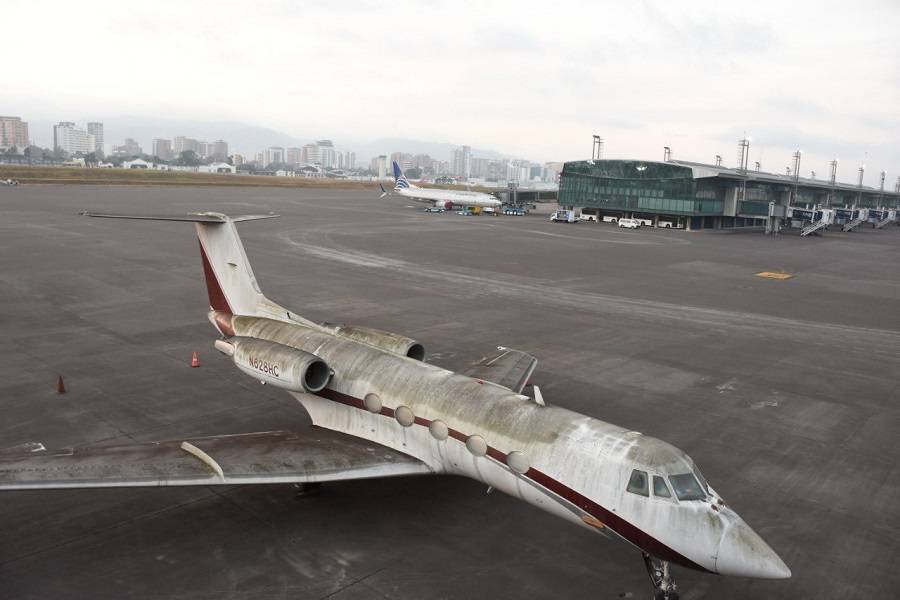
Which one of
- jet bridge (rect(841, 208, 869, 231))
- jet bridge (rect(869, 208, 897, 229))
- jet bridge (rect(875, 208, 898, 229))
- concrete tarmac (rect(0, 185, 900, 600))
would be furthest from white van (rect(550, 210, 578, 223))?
jet bridge (rect(869, 208, 897, 229))

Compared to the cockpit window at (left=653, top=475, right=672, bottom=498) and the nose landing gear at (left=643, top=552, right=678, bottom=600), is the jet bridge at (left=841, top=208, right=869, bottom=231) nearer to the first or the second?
the nose landing gear at (left=643, top=552, right=678, bottom=600)

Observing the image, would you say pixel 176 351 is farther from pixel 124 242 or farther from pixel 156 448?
pixel 124 242

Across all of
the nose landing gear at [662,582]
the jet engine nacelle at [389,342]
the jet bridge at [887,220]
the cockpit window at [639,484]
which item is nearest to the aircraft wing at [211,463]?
the jet engine nacelle at [389,342]

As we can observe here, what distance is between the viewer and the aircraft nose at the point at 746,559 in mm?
8484

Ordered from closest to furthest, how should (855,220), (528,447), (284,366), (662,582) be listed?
1. (662,582)
2. (528,447)
3. (284,366)
4. (855,220)

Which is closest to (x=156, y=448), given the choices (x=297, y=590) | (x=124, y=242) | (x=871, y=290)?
(x=297, y=590)

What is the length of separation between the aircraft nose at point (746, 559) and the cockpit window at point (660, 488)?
0.86m

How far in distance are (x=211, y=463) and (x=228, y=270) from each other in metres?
7.03

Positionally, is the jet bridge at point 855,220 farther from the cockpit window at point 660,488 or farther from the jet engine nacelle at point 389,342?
the cockpit window at point 660,488

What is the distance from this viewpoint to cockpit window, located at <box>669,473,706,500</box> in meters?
8.95

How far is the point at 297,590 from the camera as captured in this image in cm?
973

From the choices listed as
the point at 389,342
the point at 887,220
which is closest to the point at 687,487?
the point at 389,342

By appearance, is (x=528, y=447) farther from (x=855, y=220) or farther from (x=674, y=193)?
(x=855, y=220)

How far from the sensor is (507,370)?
16500 mm
